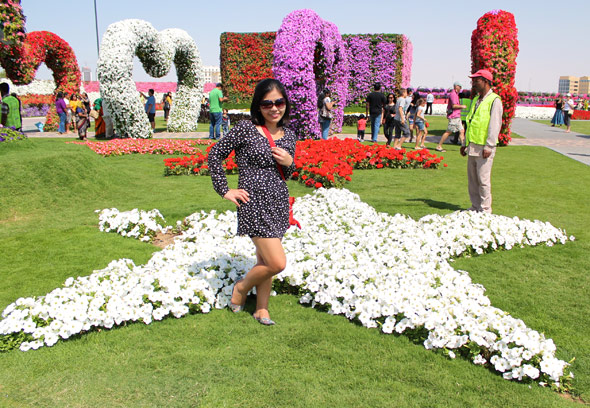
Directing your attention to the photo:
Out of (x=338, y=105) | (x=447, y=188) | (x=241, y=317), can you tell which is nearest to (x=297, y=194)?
(x=447, y=188)

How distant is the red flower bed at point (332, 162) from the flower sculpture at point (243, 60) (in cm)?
1574

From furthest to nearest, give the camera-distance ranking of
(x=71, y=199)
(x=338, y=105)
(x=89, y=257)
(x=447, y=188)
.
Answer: (x=338, y=105) < (x=447, y=188) < (x=71, y=199) < (x=89, y=257)

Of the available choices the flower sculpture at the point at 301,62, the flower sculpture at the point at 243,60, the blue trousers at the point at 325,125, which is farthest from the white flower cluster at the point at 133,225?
the flower sculpture at the point at 243,60

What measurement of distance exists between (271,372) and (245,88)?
24144 mm

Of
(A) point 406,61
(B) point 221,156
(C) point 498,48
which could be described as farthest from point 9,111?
(A) point 406,61

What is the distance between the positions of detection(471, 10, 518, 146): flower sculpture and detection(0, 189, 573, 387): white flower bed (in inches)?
379

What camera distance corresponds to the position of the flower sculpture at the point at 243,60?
25.1 m

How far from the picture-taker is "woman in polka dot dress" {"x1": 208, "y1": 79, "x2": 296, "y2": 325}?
3.06m

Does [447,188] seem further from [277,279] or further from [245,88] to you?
[245,88]

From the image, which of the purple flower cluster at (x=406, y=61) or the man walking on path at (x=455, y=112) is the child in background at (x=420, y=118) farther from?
the purple flower cluster at (x=406, y=61)

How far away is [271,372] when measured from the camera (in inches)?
110

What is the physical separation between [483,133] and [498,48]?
8.97 meters

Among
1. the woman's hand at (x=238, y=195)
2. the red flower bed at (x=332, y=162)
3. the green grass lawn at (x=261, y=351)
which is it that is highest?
the woman's hand at (x=238, y=195)

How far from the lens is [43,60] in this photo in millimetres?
18500
